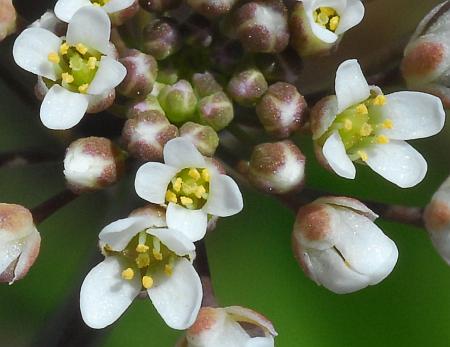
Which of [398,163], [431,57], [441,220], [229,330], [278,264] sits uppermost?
[431,57]

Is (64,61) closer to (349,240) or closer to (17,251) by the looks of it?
(17,251)

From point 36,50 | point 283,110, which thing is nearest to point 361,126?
point 283,110

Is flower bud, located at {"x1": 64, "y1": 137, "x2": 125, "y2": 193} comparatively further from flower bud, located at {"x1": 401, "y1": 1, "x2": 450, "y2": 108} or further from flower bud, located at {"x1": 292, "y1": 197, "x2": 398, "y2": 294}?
flower bud, located at {"x1": 401, "y1": 1, "x2": 450, "y2": 108}

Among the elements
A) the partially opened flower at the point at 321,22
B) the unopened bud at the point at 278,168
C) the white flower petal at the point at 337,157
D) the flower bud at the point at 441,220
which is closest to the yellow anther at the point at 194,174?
the unopened bud at the point at 278,168

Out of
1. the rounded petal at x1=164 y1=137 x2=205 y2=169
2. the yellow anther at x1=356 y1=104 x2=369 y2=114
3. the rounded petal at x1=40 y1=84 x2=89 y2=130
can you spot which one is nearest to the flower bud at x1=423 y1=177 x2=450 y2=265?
the yellow anther at x1=356 y1=104 x2=369 y2=114

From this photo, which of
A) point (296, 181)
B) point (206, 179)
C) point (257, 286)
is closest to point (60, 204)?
point (206, 179)

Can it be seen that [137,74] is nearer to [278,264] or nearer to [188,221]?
[188,221]
